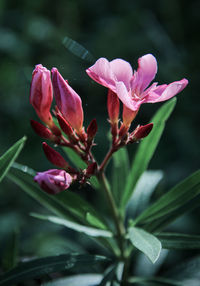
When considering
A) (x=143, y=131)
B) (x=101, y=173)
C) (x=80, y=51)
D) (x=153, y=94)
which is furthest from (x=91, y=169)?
(x=80, y=51)

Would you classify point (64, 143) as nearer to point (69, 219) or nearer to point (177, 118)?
point (69, 219)

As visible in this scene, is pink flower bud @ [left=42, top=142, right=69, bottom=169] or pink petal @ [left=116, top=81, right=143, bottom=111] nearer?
pink petal @ [left=116, top=81, right=143, bottom=111]

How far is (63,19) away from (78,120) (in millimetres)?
3282

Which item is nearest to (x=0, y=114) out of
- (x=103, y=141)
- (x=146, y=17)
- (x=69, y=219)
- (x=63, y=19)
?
(x=103, y=141)

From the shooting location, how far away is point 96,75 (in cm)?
123

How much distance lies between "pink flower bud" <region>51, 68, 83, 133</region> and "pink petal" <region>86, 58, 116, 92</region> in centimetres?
9

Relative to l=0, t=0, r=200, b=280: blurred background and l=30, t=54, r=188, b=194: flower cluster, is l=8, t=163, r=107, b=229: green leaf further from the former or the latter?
l=0, t=0, r=200, b=280: blurred background

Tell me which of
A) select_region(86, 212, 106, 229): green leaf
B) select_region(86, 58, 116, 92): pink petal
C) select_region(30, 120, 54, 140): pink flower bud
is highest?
select_region(86, 58, 116, 92): pink petal

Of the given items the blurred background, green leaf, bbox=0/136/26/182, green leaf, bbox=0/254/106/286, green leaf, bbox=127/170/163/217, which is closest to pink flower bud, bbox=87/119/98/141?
green leaf, bbox=0/136/26/182

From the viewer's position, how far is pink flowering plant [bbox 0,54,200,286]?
1.24 m

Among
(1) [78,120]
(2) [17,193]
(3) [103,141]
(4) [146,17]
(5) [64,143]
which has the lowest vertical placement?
(2) [17,193]

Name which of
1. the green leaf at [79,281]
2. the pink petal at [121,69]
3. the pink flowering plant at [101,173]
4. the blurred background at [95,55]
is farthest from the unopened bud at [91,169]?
the blurred background at [95,55]

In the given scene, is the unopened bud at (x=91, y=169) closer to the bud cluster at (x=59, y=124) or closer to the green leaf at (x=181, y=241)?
the bud cluster at (x=59, y=124)

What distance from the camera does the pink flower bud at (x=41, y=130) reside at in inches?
52.9
